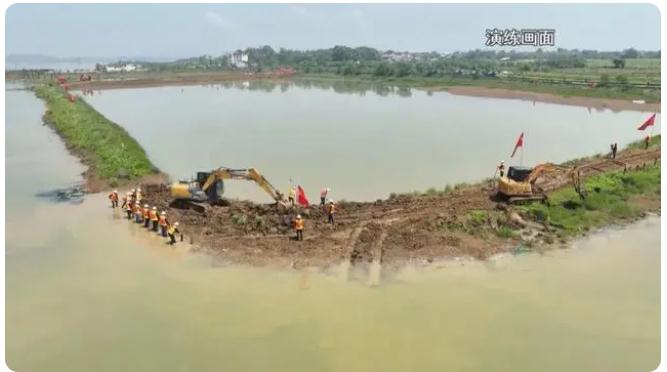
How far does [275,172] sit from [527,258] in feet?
35.8

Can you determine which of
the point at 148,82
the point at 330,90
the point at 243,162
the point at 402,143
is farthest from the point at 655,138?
the point at 148,82

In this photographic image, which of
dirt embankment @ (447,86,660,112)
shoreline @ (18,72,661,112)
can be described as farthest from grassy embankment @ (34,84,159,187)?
dirt embankment @ (447,86,660,112)

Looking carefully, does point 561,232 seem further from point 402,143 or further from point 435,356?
point 402,143

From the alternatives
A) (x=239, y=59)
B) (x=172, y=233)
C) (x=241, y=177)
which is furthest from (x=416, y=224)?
(x=239, y=59)

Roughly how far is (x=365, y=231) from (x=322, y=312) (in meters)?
3.98

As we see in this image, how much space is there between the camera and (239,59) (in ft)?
401

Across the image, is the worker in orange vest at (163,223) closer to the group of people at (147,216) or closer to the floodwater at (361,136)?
the group of people at (147,216)

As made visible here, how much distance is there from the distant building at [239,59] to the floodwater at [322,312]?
105m

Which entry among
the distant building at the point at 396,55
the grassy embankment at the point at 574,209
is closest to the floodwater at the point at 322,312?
the grassy embankment at the point at 574,209

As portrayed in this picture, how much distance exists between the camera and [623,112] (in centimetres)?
4194

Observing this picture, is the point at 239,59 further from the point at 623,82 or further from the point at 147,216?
the point at 147,216

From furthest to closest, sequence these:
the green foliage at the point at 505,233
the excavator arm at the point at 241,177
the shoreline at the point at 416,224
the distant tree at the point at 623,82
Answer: the distant tree at the point at 623,82, the excavator arm at the point at 241,177, the green foliage at the point at 505,233, the shoreline at the point at 416,224

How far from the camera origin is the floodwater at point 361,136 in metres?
21.1

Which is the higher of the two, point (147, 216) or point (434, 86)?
point (434, 86)
